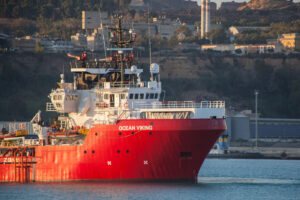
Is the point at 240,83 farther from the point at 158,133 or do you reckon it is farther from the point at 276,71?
the point at 158,133

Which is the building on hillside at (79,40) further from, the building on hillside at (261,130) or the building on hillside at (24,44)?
the building on hillside at (261,130)

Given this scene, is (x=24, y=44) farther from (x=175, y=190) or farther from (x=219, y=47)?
(x=175, y=190)

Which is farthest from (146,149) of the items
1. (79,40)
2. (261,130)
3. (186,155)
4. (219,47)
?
(219,47)

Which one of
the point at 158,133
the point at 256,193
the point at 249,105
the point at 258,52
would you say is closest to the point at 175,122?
the point at 158,133

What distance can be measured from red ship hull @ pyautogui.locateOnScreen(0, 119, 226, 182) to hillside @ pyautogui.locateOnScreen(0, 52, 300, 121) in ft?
207

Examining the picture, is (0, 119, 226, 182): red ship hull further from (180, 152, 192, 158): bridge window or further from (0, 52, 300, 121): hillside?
(0, 52, 300, 121): hillside

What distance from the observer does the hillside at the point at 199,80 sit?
452 ft

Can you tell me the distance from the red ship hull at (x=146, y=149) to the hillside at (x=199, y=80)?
2486 inches

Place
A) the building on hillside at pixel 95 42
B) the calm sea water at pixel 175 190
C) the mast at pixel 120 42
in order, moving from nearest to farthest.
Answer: the calm sea water at pixel 175 190
the mast at pixel 120 42
the building on hillside at pixel 95 42

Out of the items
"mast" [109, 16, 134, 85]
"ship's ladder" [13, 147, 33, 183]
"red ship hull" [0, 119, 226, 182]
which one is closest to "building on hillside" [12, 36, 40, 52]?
"ship's ladder" [13, 147, 33, 183]

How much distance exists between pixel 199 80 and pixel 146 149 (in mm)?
102759

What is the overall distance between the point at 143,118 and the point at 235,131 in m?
61.7

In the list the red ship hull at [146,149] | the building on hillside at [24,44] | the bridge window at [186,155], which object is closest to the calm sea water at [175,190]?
the red ship hull at [146,149]

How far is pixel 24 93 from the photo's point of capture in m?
138
